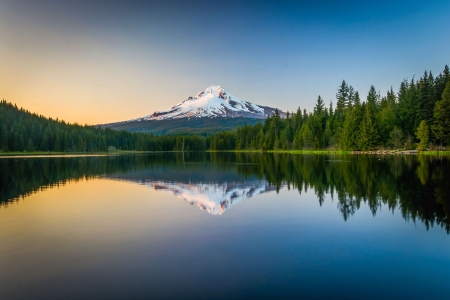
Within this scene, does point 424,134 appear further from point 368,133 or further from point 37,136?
point 37,136

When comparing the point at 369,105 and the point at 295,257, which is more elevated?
the point at 369,105

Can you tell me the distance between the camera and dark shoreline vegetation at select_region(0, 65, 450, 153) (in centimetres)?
7838

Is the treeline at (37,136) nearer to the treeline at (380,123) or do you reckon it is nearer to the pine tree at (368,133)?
the treeline at (380,123)

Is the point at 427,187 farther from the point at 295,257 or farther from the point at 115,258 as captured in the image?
the point at 115,258

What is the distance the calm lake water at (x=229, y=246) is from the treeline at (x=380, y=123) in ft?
209

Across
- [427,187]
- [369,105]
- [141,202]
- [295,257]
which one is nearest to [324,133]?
[369,105]

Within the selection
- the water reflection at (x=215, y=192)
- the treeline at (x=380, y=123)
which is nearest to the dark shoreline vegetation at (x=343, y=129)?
the treeline at (x=380, y=123)

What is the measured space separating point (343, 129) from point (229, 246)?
94070mm

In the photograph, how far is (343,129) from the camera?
98.0 meters

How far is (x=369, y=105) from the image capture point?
90.8 m

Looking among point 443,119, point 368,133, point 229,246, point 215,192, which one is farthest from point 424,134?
point 229,246

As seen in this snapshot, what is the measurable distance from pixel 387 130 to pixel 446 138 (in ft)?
61.8

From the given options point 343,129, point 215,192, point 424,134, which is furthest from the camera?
point 343,129

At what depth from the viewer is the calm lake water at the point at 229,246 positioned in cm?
845
